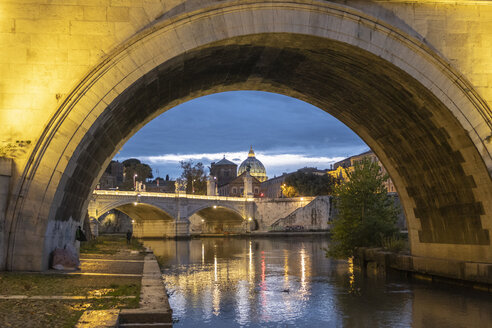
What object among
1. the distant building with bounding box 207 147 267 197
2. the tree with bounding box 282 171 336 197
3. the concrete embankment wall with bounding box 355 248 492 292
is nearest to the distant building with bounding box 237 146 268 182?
the distant building with bounding box 207 147 267 197

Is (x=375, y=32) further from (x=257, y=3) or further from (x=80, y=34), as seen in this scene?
(x=80, y=34)

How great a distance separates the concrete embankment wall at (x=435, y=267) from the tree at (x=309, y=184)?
3553 inches

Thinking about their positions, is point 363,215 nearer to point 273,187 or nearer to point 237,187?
point 237,187

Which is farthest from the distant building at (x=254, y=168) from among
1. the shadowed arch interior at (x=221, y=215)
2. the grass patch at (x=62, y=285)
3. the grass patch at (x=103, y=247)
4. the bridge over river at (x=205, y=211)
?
the grass patch at (x=62, y=285)

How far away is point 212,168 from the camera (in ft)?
646

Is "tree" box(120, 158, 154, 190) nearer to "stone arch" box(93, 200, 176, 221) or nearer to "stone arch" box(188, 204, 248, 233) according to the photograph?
"stone arch" box(188, 204, 248, 233)

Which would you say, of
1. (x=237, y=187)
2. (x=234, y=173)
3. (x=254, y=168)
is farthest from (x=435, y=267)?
(x=234, y=173)

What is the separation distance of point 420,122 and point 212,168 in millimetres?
182117

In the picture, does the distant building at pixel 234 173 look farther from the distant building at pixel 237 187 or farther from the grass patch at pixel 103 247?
the grass patch at pixel 103 247

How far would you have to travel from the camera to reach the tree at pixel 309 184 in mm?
112000

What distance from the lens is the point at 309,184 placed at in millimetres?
114562

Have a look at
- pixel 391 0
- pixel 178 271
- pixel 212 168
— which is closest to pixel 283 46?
pixel 391 0

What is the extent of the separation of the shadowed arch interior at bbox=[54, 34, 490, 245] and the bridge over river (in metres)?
57.0

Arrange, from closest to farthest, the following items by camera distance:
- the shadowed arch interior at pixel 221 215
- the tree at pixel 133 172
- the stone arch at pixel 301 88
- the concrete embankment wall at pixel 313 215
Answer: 1. the stone arch at pixel 301 88
2. the concrete embankment wall at pixel 313 215
3. the shadowed arch interior at pixel 221 215
4. the tree at pixel 133 172
